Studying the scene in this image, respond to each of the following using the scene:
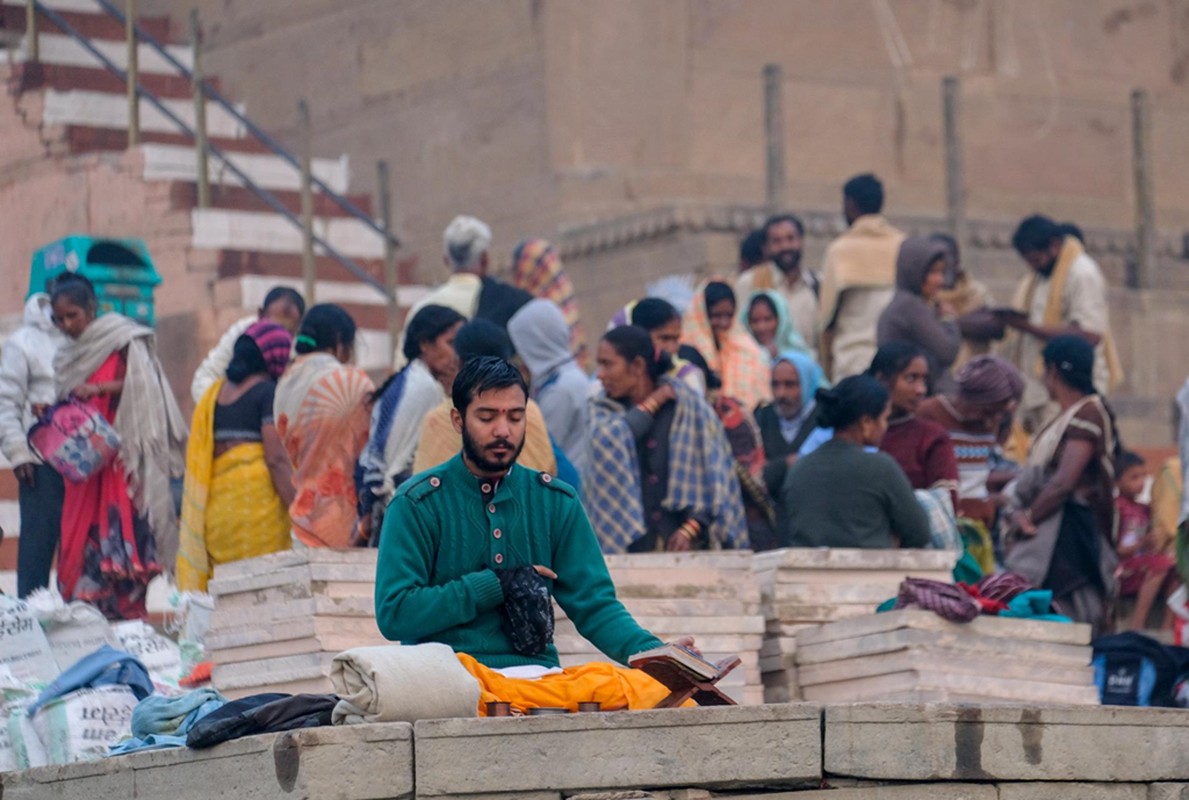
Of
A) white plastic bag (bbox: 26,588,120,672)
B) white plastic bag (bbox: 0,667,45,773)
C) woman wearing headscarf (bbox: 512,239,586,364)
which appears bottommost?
white plastic bag (bbox: 0,667,45,773)

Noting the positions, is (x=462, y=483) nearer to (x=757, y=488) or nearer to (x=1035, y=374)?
(x=757, y=488)

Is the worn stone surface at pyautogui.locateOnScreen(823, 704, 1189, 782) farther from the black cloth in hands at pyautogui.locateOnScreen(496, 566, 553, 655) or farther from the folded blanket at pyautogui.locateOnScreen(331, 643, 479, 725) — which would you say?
the folded blanket at pyautogui.locateOnScreen(331, 643, 479, 725)

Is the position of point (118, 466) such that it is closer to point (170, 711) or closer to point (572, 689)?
point (170, 711)

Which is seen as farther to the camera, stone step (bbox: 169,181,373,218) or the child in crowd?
stone step (bbox: 169,181,373,218)

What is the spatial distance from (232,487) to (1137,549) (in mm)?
4609

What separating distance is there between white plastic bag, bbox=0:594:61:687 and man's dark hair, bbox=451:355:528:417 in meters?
2.96

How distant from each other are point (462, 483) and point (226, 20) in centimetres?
1280

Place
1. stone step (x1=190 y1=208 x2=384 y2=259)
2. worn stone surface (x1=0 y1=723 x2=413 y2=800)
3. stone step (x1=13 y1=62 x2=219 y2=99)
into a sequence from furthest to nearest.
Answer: stone step (x1=13 y1=62 x2=219 y2=99) → stone step (x1=190 y1=208 x2=384 y2=259) → worn stone surface (x1=0 y1=723 x2=413 y2=800)

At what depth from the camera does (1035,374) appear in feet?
46.0

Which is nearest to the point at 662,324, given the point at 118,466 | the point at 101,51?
the point at 118,466

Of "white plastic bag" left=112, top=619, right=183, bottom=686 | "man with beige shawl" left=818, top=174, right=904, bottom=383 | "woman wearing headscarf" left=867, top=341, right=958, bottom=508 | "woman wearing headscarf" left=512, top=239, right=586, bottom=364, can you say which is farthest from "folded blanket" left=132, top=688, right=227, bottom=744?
"man with beige shawl" left=818, top=174, right=904, bottom=383

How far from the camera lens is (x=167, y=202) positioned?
50.6 feet

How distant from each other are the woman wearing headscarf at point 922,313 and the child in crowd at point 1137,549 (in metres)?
1.01

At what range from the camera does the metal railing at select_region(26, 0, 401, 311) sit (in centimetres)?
1543
